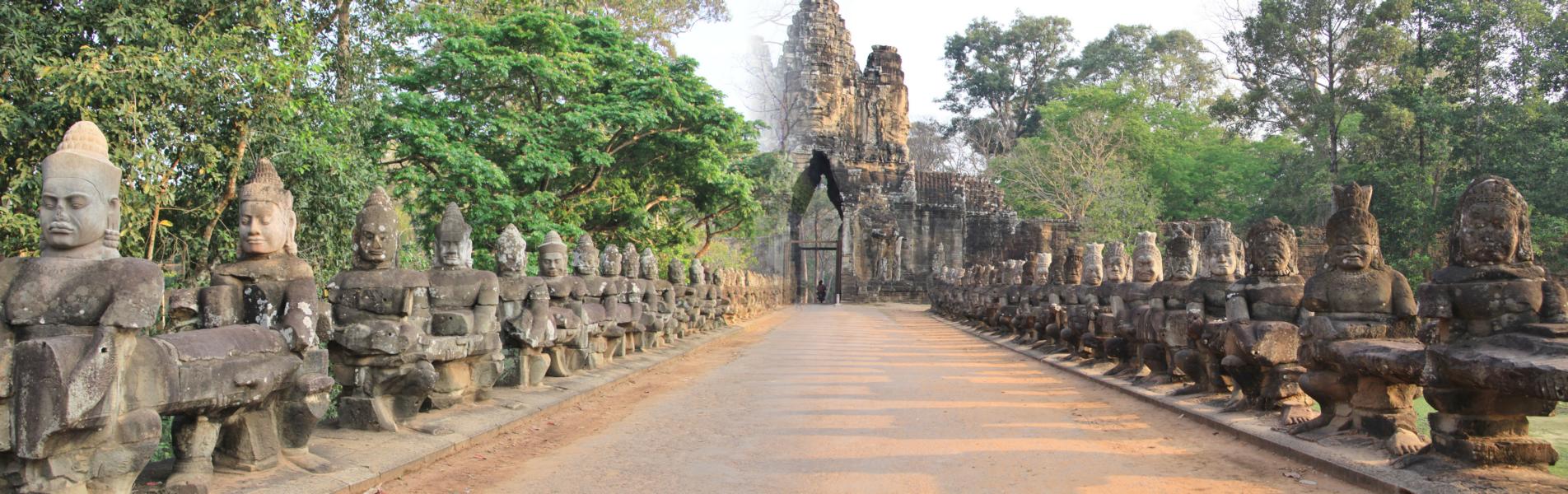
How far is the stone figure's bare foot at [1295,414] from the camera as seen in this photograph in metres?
6.47

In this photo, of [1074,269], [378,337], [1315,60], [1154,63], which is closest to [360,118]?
[378,337]

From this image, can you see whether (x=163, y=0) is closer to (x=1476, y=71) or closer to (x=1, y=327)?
(x=1, y=327)

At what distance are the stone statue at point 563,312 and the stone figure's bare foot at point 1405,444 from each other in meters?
6.46

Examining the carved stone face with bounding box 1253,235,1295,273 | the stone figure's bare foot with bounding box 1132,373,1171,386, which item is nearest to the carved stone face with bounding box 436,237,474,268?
the carved stone face with bounding box 1253,235,1295,273

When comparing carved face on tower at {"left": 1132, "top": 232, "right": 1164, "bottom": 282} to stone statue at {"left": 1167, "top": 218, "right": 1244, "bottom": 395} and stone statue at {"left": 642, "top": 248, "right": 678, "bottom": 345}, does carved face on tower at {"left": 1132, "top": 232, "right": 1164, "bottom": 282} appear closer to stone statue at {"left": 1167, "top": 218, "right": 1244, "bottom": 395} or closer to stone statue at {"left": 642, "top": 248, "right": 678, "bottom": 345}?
stone statue at {"left": 1167, "top": 218, "right": 1244, "bottom": 395}

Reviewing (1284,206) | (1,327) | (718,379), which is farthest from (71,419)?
(1284,206)

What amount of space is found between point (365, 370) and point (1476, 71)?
2484 cm

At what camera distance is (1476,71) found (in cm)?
2245

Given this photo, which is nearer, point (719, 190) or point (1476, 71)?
point (719, 190)

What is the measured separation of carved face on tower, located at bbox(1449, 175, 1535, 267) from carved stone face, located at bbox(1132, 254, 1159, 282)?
5.49 metres

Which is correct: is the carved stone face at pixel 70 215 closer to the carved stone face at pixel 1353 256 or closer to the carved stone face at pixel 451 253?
the carved stone face at pixel 451 253

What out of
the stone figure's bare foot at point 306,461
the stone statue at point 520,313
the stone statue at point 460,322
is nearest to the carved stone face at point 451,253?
the stone statue at point 460,322

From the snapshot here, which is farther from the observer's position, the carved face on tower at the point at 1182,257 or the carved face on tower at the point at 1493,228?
the carved face on tower at the point at 1182,257

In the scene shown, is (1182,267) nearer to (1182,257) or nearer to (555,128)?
(1182,257)
